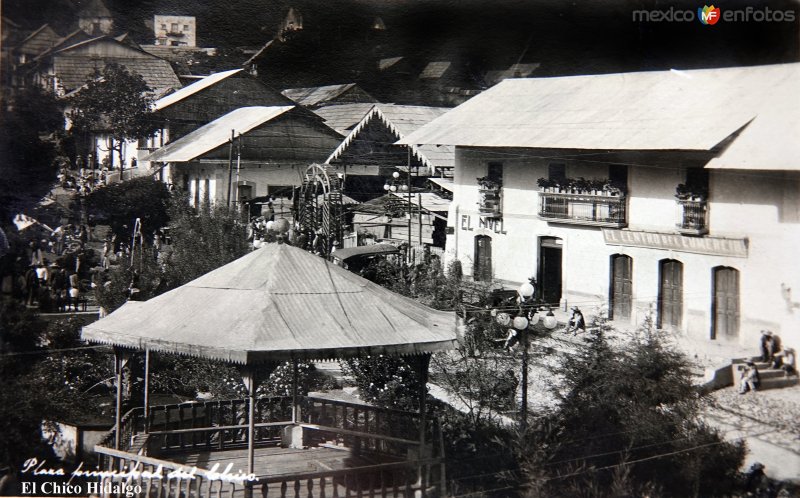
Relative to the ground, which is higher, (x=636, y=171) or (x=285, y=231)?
(x=636, y=171)

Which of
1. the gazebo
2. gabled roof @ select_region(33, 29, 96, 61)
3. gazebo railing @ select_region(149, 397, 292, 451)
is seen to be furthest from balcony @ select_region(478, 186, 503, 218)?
the gazebo

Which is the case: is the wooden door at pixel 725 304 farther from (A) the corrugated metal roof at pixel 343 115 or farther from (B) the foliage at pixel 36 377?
(A) the corrugated metal roof at pixel 343 115

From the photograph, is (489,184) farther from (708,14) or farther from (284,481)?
(284,481)

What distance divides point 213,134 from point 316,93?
15705 mm

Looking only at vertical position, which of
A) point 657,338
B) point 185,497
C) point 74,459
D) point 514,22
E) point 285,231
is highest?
A: point 514,22

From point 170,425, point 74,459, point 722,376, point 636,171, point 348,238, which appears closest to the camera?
point 170,425

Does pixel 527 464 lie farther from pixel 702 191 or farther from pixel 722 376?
pixel 702 191

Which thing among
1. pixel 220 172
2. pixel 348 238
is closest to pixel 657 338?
pixel 348 238

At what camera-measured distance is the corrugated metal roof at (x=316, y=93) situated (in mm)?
54075

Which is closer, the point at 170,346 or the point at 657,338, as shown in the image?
the point at 170,346

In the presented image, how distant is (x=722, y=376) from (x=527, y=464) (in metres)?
8.56

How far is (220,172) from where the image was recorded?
40281 millimetres

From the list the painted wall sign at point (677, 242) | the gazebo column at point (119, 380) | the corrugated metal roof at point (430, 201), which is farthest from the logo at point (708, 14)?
the corrugated metal roof at point (430, 201)

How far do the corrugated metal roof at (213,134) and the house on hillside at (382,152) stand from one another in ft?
13.9
